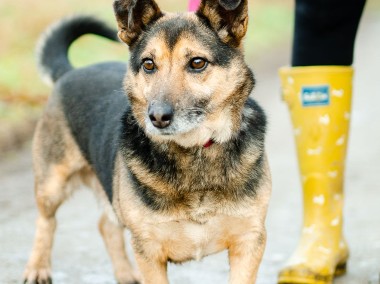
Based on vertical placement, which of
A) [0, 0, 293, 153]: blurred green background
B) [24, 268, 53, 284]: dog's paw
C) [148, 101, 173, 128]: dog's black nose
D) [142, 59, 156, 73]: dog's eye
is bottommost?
[0, 0, 293, 153]: blurred green background

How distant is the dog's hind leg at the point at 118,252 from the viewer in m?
4.34

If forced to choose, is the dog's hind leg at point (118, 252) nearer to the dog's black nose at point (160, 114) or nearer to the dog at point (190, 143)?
the dog at point (190, 143)

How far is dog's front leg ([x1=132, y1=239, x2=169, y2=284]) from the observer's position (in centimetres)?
349

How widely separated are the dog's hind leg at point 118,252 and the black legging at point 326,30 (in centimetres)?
136

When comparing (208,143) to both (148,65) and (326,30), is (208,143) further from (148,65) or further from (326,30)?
(326,30)

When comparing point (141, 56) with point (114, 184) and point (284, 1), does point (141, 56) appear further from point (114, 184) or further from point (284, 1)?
point (284, 1)

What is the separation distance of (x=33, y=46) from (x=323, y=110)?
7.36 metres

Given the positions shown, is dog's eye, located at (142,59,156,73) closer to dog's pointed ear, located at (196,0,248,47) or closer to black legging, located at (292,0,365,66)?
dog's pointed ear, located at (196,0,248,47)

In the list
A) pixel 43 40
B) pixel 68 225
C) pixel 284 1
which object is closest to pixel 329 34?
pixel 43 40

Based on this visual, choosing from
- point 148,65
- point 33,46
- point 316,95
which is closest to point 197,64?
point 148,65

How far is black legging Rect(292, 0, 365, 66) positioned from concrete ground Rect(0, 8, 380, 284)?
3.75 ft

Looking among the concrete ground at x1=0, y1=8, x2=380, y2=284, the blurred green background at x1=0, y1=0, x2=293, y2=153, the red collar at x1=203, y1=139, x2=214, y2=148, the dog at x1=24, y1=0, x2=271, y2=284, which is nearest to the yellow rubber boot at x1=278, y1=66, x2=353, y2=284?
the concrete ground at x1=0, y1=8, x2=380, y2=284

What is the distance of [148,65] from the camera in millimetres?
3480

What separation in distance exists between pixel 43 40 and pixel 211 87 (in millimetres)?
1908
